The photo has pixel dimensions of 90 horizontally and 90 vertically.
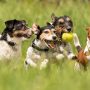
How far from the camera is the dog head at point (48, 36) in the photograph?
Result: 937cm

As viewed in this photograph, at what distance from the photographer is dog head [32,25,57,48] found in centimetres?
937

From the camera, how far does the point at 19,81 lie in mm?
6609

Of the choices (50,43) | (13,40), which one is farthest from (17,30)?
(50,43)

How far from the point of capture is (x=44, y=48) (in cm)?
952

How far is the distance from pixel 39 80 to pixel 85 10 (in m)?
8.39

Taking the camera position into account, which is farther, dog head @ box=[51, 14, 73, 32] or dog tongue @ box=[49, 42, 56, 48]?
dog head @ box=[51, 14, 73, 32]

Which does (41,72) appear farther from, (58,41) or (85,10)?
(85,10)

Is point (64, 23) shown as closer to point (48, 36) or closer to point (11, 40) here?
point (48, 36)

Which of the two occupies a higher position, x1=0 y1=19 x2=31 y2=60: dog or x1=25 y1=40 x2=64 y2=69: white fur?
x1=0 y1=19 x2=31 y2=60: dog

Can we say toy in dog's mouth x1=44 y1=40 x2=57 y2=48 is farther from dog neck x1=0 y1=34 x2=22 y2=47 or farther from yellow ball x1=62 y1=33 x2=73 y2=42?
dog neck x1=0 y1=34 x2=22 y2=47

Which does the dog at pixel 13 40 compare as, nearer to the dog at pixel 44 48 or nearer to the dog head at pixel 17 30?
the dog head at pixel 17 30

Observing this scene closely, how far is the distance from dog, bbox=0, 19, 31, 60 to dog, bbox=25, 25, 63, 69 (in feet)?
0.95

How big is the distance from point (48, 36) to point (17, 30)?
70 centimetres

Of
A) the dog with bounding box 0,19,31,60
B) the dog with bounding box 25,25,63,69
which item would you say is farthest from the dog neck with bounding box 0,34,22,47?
the dog with bounding box 25,25,63,69
